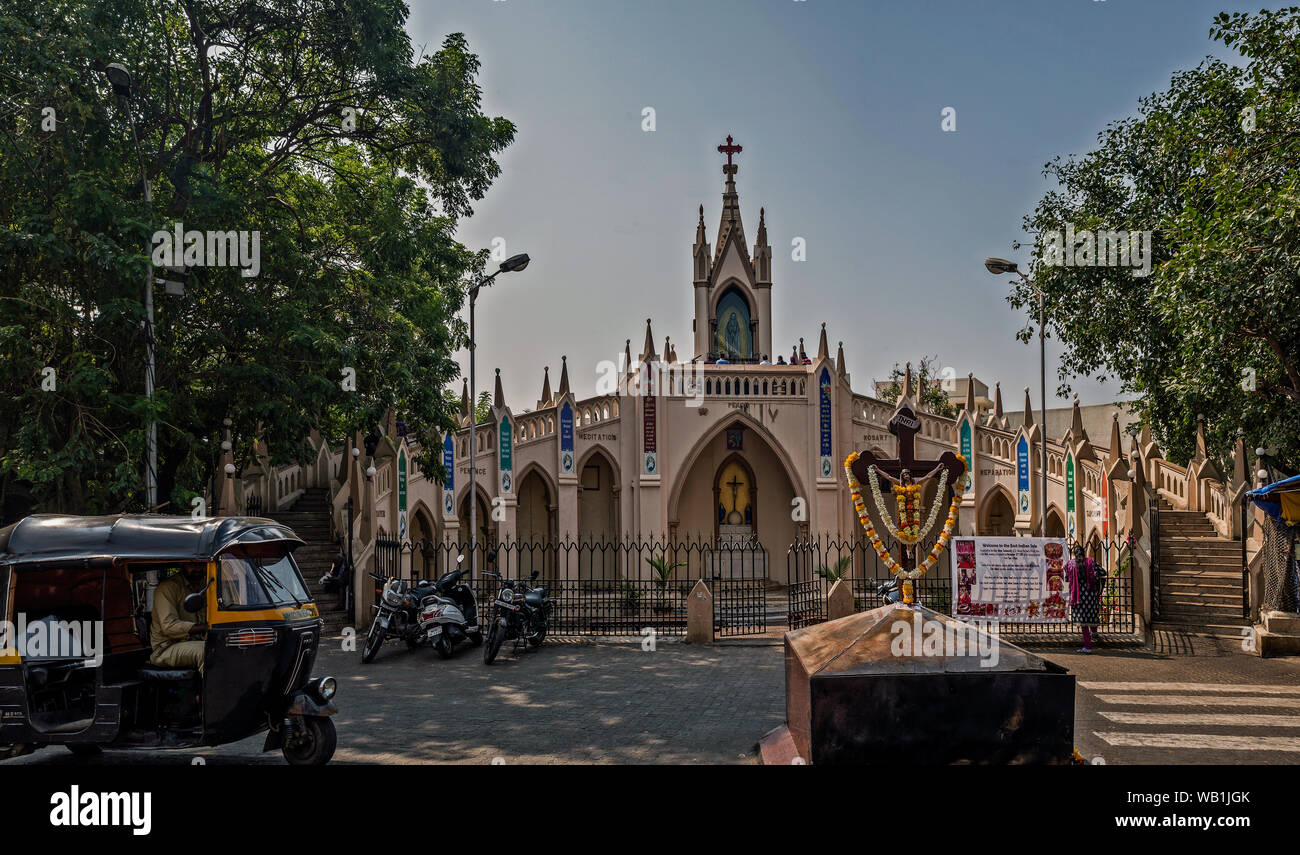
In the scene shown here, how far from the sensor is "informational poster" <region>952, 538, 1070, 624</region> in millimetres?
15539

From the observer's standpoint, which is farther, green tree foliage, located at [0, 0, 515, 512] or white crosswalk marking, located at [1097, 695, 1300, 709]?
green tree foliage, located at [0, 0, 515, 512]

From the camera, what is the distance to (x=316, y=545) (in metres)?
19.9

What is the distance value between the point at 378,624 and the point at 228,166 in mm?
9296

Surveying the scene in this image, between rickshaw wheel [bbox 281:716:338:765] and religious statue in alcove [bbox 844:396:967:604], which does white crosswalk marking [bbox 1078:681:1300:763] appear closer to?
religious statue in alcove [bbox 844:396:967:604]

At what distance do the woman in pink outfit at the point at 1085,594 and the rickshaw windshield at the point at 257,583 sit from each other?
12.5 m

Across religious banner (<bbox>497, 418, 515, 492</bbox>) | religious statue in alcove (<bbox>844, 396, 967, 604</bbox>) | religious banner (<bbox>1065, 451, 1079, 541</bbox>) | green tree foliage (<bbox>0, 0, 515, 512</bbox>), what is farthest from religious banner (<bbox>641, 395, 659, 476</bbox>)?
religious statue in alcove (<bbox>844, 396, 967, 604</bbox>)

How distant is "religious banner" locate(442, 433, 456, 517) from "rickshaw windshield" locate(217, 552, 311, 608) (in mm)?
15655

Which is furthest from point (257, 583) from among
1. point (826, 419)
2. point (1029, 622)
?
point (826, 419)

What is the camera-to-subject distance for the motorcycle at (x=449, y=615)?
47.0 feet

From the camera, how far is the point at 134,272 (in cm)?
1320

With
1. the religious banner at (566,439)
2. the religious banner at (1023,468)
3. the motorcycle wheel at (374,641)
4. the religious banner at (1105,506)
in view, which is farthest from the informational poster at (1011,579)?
the religious banner at (566,439)

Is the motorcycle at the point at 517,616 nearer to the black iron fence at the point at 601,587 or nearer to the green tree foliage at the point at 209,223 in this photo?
the black iron fence at the point at 601,587

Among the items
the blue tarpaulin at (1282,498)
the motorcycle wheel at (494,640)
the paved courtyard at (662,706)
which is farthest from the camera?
the motorcycle wheel at (494,640)
